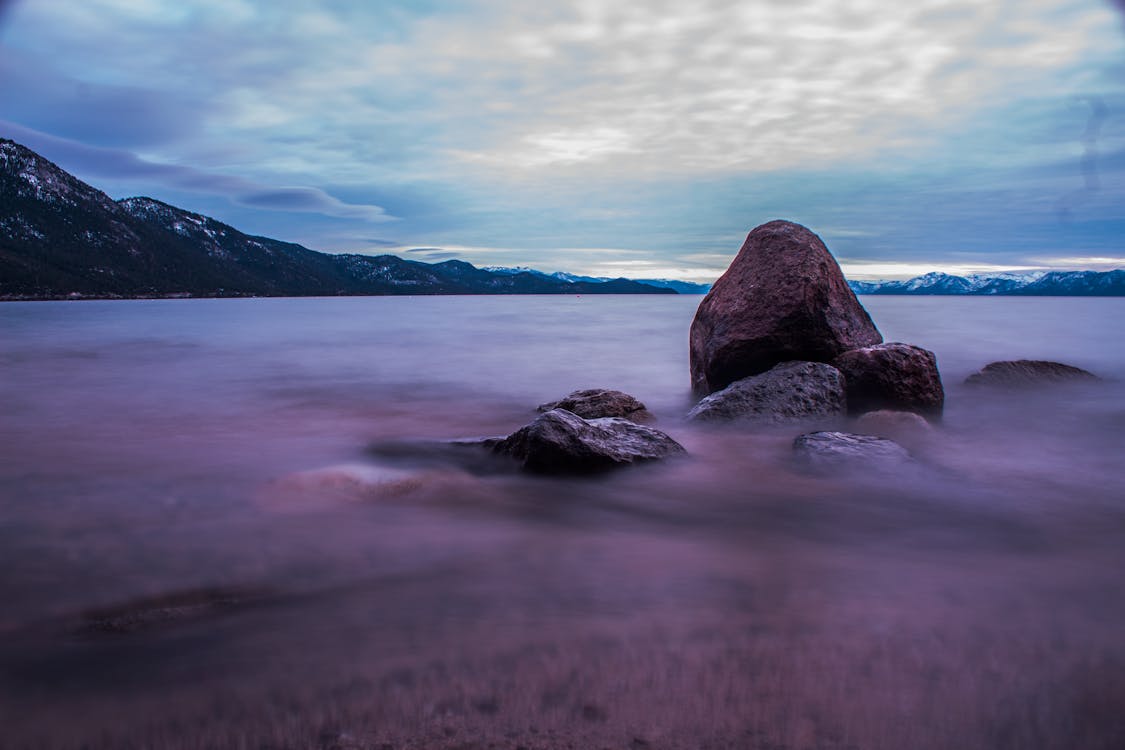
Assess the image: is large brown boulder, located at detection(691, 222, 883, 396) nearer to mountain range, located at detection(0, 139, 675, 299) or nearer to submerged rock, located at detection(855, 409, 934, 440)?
submerged rock, located at detection(855, 409, 934, 440)

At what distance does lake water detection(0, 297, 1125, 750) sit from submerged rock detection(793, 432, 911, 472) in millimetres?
211

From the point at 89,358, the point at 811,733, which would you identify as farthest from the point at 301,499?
the point at 89,358

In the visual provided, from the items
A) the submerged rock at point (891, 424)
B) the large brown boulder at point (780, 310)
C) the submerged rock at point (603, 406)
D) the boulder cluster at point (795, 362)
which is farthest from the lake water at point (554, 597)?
the large brown boulder at point (780, 310)

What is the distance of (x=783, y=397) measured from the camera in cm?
841

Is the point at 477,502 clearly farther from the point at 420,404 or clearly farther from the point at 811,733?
the point at 420,404

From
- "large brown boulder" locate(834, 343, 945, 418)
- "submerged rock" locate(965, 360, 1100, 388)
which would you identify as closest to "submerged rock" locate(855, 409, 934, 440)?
"large brown boulder" locate(834, 343, 945, 418)

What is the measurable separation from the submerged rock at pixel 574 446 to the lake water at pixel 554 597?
0.26 metres

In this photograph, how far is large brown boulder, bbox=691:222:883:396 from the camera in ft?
29.2

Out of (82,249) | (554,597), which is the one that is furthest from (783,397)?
(82,249)

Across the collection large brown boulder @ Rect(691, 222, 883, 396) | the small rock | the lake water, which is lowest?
the lake water

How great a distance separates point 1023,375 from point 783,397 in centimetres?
670

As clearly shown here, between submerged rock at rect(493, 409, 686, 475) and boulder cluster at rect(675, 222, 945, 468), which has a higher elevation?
boulder cluster at rect(675, 222, 945, 468)

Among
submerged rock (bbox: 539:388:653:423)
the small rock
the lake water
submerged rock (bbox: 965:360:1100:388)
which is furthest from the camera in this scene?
submerged rock (bbox: 965:360:1100:388)

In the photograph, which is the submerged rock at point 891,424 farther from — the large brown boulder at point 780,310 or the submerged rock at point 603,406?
the submerged rock at point 603,406
